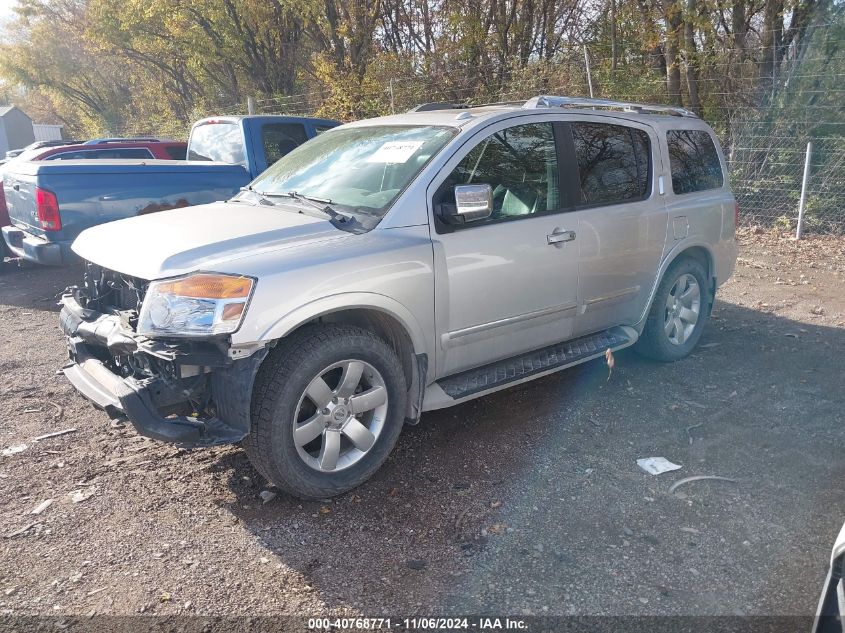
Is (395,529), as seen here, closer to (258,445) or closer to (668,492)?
(258,445)

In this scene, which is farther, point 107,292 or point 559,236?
point 559,236

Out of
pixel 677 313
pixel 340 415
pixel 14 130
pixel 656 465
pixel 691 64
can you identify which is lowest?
pixel 656 465

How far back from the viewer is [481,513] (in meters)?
3.45

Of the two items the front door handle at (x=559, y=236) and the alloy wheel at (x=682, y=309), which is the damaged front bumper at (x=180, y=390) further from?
the alloy wheel at (x=682, y=309)

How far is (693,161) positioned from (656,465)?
2.69 m

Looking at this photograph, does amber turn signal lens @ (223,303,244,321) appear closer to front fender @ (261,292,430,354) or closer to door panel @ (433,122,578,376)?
front fender @ (261,292,430,354)

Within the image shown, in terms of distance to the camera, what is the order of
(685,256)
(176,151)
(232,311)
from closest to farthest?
(232,311), (685,256), (176,151)

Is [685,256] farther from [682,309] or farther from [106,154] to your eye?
[106,154]

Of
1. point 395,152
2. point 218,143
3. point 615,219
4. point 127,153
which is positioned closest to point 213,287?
point 395,152

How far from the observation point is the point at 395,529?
10.9 ft

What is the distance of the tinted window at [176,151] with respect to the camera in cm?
1066

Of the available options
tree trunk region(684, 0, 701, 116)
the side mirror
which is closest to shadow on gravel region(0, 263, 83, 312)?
the side mirror

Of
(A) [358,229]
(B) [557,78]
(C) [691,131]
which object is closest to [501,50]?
(B) [557,78]

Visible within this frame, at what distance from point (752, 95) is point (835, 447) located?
8.90 metres
